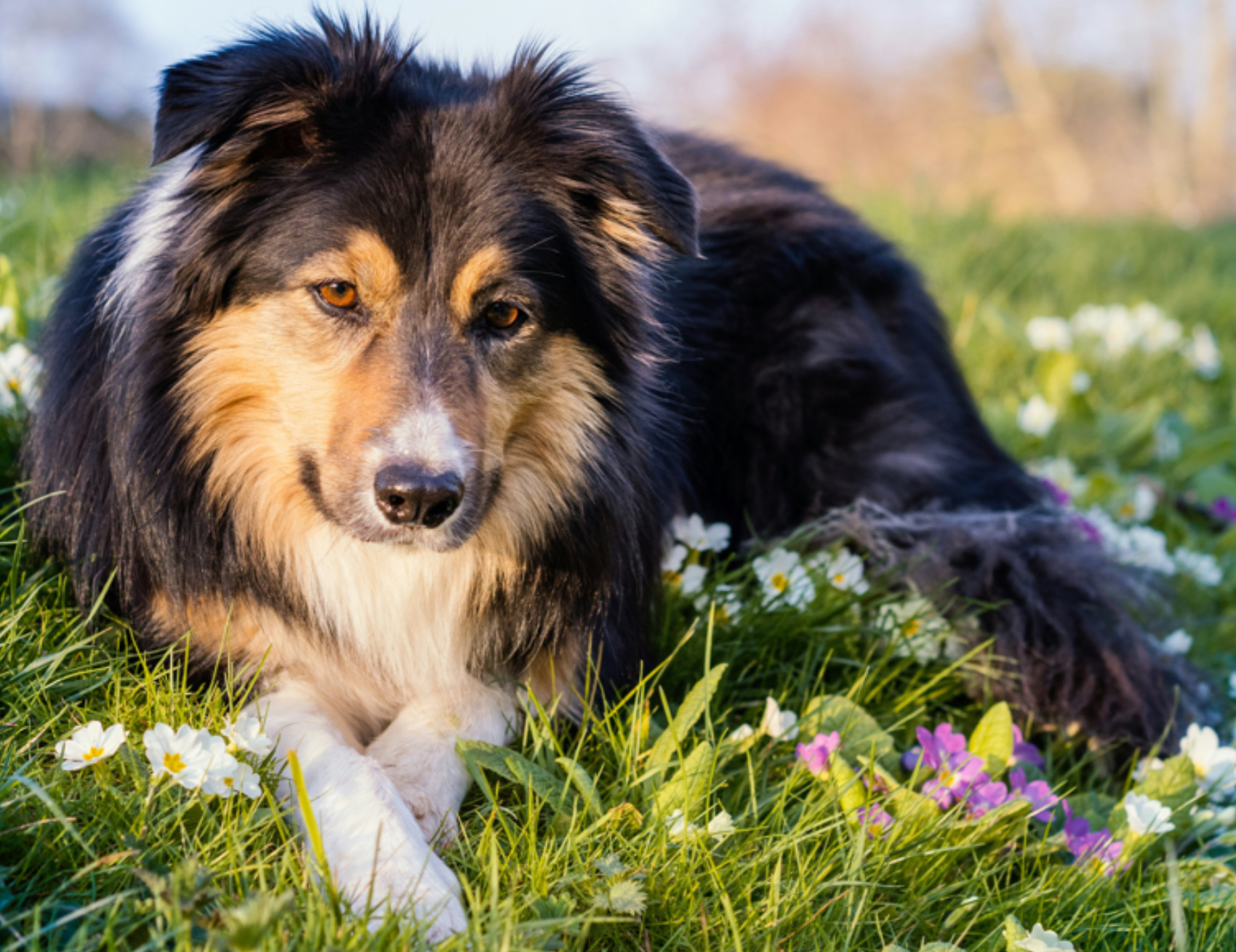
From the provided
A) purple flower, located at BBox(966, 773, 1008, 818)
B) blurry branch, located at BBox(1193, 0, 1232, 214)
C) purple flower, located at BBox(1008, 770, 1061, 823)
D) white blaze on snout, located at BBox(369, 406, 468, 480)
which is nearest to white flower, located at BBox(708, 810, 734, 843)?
purple flower, located at BBox(966, 773, 1008, 818)

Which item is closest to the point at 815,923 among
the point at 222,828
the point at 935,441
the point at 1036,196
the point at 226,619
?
the point at 222,828

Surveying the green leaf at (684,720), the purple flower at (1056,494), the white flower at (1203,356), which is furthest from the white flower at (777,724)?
the white flower at (1203,356)

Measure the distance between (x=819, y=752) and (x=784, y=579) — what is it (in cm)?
65

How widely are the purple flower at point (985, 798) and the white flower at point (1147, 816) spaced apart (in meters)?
0.27

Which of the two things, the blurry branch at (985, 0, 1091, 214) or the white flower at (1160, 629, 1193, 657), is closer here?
the white flower at (1160, 629, 1193, 657)

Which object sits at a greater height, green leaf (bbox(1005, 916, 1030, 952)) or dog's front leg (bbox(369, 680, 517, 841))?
green leaf (bbox(1005, 916, 1030, 952))

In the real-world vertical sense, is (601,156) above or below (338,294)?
above

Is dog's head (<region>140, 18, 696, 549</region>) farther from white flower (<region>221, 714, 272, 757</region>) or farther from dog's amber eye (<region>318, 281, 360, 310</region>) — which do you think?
white flower (<region>221, 714, 272, 757</region>)

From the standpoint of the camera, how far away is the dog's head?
7.29ft

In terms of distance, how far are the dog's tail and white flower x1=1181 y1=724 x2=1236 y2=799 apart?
8.3 inches

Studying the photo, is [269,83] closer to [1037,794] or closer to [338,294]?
[338,294]

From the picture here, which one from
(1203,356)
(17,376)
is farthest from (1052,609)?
(1203,356)

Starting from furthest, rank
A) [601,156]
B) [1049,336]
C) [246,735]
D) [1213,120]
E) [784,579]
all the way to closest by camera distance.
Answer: [1213,120], [1049,336], [784,579], [601,156], [246,735]

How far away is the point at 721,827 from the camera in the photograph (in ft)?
6.71
